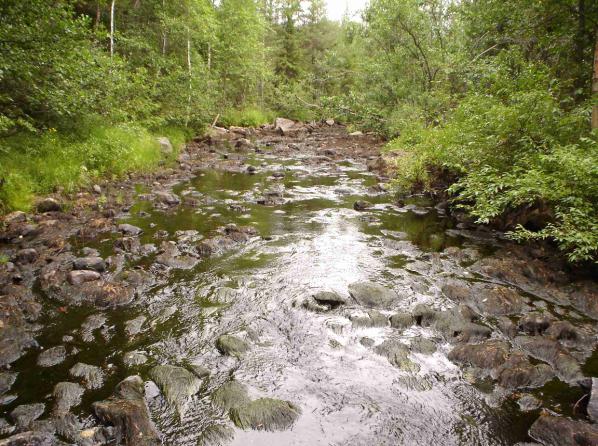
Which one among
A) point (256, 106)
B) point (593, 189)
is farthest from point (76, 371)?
point (256, 106)

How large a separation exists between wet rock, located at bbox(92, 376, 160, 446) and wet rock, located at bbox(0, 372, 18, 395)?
4.29ft

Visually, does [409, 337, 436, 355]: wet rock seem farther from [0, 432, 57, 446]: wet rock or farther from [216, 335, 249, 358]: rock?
[0, 432, 57, 446]: wet rock

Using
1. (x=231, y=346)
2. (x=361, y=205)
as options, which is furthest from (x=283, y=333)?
(x=361, y=205)

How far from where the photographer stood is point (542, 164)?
849 centimetres

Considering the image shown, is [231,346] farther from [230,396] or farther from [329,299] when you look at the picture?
[329,299]

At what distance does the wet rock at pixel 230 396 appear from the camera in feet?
16.2

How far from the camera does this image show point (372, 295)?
763 cm

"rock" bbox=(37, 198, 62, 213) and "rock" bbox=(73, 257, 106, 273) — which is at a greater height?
"rock" bbox=(37, 198, 62, 213)

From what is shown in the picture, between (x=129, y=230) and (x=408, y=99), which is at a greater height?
(x=408, y=99)

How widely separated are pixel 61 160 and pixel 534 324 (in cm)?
1341

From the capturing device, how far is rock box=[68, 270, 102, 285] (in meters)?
7.52

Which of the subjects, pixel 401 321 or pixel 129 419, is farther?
pixel 401 321

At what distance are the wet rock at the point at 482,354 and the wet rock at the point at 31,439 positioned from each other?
16.9 feet

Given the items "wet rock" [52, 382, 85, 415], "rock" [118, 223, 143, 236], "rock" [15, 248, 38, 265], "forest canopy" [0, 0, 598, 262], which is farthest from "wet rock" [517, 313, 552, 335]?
"rock" [15, 248, 38, 265]
